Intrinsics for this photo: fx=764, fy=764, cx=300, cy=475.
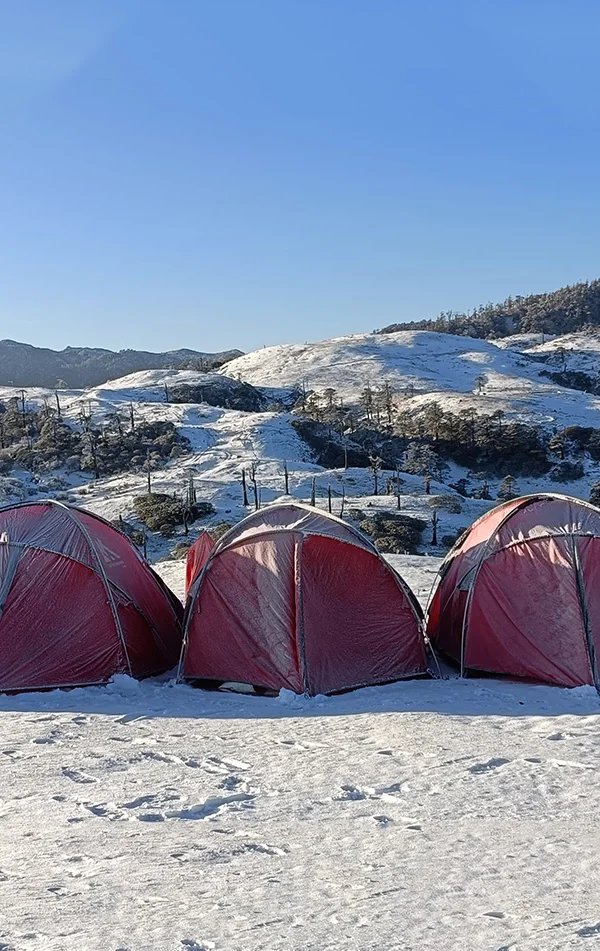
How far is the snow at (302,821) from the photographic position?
5.32 meters

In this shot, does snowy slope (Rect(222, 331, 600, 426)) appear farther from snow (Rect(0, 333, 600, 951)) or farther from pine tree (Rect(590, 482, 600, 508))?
snow (Rect(0, 333, 600, 951))

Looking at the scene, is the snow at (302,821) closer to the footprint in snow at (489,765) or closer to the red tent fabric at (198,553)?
the footprint in snow at (489,765)

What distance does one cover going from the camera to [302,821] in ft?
23.7

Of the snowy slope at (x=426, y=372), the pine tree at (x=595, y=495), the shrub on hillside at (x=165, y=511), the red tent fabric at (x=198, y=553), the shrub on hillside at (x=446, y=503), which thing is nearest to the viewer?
the red tent fabric at (x=198, y=553)

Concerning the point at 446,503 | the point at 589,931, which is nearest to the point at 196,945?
the point at 589,931

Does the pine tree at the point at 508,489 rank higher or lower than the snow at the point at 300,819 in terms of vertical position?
lower

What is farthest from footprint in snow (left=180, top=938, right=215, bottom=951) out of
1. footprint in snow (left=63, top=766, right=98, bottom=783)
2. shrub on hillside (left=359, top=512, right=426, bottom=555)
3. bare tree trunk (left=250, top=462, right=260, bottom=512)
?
bare tree trunk (left=250, top=462, right=260, bottom=512)

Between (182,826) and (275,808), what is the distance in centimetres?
94

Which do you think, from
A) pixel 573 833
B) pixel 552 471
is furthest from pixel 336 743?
pixel 552 471

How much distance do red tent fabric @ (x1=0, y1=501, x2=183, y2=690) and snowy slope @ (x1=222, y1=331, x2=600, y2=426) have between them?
90.5 meters

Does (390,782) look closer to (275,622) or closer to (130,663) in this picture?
(275,622)

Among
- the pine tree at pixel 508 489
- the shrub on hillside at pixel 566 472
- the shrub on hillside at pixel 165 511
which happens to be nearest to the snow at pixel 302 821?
the shrub on hillside at pixel 165 511

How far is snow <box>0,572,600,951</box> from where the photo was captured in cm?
532

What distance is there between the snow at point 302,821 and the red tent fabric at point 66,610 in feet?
2.01
